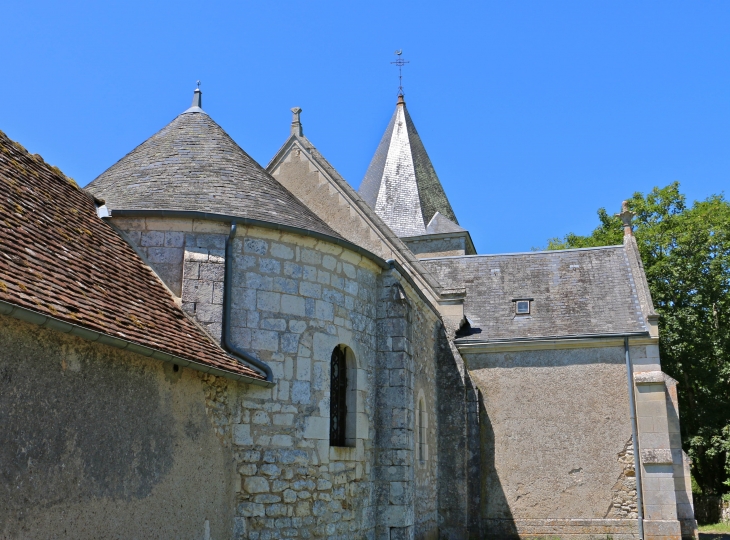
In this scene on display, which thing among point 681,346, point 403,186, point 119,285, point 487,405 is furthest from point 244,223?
point 681,346

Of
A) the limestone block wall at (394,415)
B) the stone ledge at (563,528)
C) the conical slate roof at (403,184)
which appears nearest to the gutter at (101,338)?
the limestone block wall at (394,415)

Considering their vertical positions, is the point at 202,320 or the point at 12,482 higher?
the point at 202,320

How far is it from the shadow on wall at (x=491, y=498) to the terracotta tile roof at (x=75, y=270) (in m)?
8.91

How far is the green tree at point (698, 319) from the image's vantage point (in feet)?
83.3

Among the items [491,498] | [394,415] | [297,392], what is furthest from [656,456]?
[297,392]

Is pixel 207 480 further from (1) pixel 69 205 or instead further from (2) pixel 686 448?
(2) pixel 686 448

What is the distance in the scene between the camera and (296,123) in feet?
60.8

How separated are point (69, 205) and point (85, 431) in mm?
3378

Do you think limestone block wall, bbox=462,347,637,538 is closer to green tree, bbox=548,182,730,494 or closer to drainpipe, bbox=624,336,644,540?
drainpipe, bbox=624,336,644,540

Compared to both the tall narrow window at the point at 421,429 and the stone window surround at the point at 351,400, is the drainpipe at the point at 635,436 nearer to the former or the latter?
the tall narrow window at the point at 421,429

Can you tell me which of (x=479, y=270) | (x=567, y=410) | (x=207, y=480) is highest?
(x=479, y=270)

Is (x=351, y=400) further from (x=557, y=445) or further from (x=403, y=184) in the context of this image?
(x=403, y=184)

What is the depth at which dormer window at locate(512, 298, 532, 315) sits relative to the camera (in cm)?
1775

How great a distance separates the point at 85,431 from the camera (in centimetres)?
620
